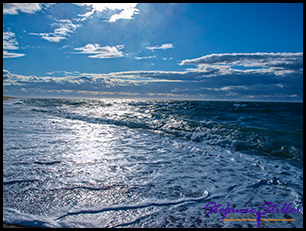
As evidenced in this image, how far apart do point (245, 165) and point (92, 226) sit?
4.46 m

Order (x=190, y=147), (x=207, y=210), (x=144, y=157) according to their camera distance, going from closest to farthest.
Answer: (x=207, y=210), (x=144, y=157), (x=190, y=147)

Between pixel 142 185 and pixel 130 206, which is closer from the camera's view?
pixel 130 206

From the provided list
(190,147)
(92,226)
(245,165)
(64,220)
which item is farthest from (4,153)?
(245,165)

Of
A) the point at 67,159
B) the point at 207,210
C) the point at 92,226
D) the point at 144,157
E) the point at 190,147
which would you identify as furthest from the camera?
the point at 190,147

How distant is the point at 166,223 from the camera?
7.93 feet

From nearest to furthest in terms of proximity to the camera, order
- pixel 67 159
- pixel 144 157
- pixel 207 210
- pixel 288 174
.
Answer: pixel 207 210 → pixel 288 174 → pixel 67 159 → pixel 144 157

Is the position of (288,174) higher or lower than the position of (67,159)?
lower

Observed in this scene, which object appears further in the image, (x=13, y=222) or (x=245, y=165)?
(x=245, y=165)

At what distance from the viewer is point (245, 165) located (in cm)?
486

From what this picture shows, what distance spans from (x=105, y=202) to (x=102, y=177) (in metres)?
0.95

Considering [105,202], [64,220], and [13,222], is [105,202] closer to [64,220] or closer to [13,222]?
[64,220]

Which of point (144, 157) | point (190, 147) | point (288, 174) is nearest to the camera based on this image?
point (288, 174)

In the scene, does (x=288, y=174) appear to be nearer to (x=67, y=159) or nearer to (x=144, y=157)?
(x=144, y=157)

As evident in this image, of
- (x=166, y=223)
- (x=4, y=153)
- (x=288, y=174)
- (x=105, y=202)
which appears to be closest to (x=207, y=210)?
(x=166, y=223)
